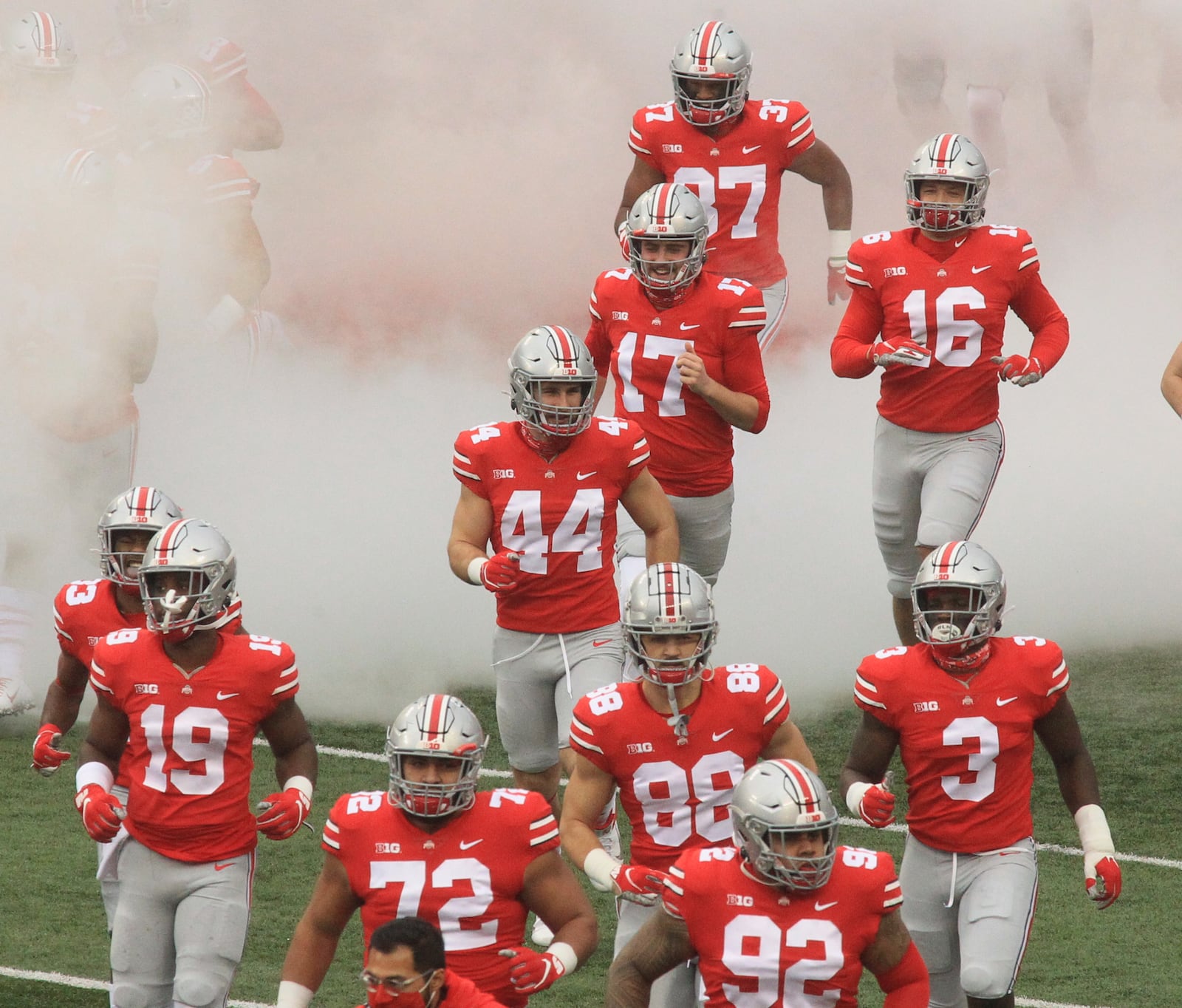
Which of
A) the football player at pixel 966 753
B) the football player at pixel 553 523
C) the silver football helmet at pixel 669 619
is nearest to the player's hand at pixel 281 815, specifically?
the silver football helmet at pixel 669 619

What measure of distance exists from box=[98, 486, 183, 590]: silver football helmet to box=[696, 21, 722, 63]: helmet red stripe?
273cm

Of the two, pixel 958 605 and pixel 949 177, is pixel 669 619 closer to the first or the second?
pixel 958 605

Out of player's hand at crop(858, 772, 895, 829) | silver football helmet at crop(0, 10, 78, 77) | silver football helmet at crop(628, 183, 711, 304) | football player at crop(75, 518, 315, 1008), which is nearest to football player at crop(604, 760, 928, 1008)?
player's hand at crop(858, 772, 895, 829)

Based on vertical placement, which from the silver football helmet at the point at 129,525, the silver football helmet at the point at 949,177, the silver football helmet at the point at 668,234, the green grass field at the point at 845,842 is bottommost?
the green grass field at the point at 845,842

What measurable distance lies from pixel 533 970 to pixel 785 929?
21.6 inches

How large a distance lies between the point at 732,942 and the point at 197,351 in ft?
22.3

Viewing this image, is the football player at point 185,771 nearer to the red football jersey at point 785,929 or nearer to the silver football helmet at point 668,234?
the red football jersey at point 785,929

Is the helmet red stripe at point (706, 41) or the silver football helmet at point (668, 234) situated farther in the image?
the helmet red stripe at point (706, 41)

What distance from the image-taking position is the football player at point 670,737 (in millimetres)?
5551

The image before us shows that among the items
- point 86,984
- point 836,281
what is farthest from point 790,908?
point 836,281

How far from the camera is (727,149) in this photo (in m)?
8.20

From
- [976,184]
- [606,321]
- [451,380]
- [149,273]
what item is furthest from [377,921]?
[451,380]

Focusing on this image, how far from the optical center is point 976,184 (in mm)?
7359

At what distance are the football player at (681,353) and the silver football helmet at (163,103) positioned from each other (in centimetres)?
358
